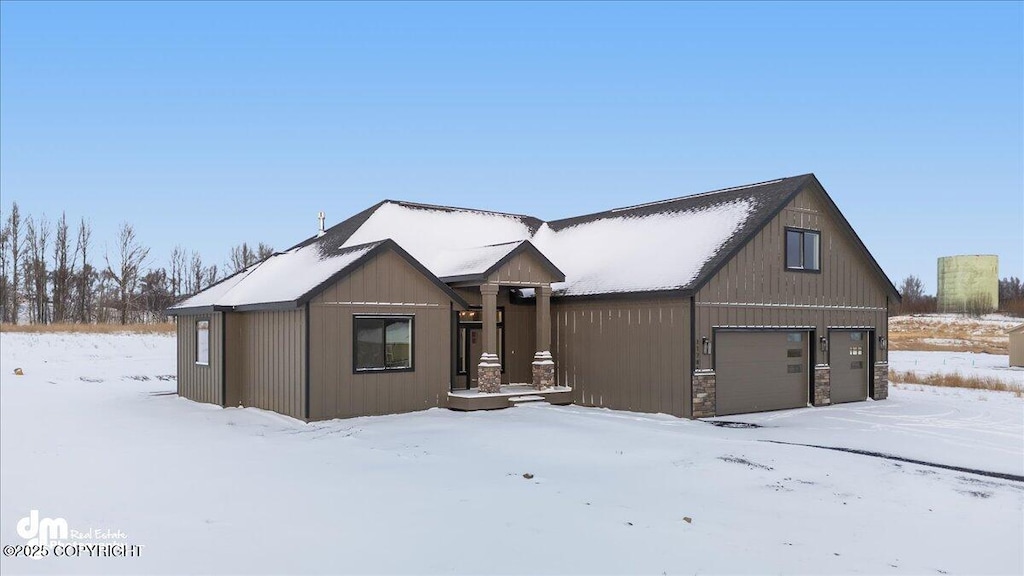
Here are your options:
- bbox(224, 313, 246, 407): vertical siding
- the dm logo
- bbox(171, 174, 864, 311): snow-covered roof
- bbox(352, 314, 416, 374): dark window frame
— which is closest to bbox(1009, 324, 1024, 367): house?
bbox(171, 174, 864, 311): snow-covered roof

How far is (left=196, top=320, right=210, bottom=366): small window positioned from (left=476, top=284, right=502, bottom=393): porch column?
719 centimetres

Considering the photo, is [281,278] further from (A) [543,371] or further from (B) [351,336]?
(A) [543,371]

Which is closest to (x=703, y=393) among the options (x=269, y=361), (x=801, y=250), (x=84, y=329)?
(x=801, y=250)

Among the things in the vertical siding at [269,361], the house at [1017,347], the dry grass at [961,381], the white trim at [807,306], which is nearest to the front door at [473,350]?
the vertical siding at [269,361]

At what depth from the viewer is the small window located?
64.1 feet

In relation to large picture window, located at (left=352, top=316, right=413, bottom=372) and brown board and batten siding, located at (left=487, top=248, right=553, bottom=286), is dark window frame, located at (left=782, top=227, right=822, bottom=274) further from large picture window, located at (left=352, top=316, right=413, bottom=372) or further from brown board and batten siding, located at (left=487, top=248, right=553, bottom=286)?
large picture window, located at (left=352, top=316, right=413, bottom=372)

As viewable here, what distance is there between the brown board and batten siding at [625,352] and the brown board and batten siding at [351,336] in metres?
3.98

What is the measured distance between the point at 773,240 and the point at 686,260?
2.48 meters

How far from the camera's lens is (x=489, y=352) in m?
18.1

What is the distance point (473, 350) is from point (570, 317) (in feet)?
9.00

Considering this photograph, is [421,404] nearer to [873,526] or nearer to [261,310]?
[261,310]

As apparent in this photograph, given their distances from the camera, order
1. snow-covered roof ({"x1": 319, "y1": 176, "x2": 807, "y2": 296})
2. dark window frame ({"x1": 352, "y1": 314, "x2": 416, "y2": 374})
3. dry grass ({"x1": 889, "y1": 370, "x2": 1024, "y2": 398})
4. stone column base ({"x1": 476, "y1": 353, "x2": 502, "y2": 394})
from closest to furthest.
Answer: dark window frame ({"x1": 352, "y1": 314, "x2": 416, "y2": 374}) < stone column base ({"x1": 476, "y1": 353, "x2": 502, "y2": 394}) < snow-covered roof ({"x1": 319, "y1": 176, "x2": 807, "y2": 296}) < dry grass ({"x1": 889, "y1": 370, "x2": 1024, "y2": 398})

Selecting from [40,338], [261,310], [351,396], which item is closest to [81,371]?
[40,338]

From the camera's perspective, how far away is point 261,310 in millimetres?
17203
